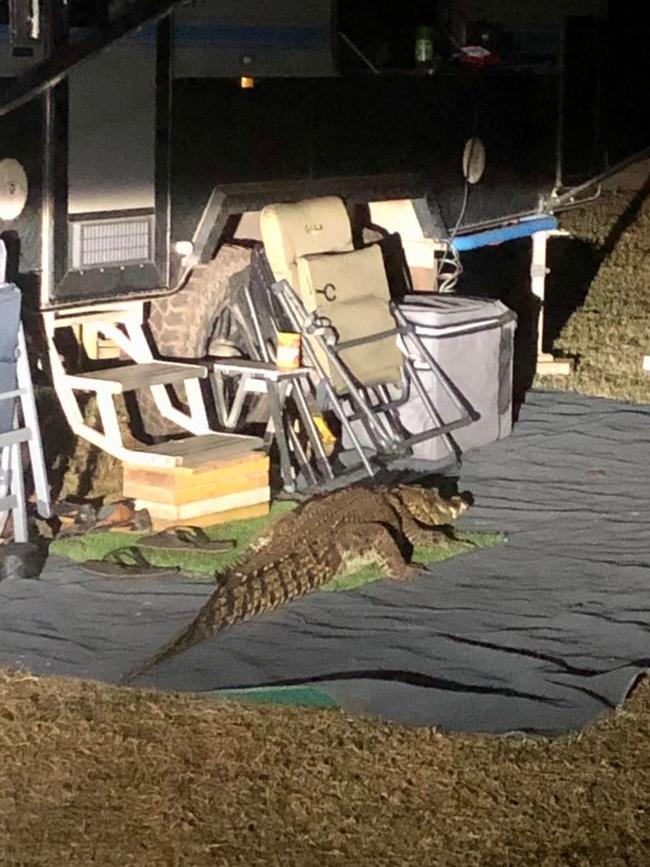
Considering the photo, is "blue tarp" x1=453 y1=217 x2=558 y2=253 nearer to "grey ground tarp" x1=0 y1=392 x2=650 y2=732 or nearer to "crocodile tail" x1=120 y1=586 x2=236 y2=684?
"grey ground tarp" x1=0 y1=392 x2=650 y2=732

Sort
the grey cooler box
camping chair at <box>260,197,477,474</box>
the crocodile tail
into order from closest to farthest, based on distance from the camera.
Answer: the crocodile tail
camping chair at <box>260,197,477,474</box>
the grey cooler box

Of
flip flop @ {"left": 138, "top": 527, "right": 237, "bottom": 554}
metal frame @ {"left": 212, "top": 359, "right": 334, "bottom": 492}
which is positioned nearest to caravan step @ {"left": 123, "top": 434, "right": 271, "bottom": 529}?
flip flop @ {"left": 138, "top": 527, "right": 237, "bottom": 554}

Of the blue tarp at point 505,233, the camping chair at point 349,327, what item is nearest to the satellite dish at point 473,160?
the blue tarp at point 505,233

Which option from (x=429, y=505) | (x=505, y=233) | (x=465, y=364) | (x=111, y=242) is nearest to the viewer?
(x=111, y=242)

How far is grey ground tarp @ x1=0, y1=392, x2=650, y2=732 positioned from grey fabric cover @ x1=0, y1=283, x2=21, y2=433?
502 millimetres

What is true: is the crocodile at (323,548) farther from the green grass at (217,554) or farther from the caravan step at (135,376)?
the caravan step at (135,376)

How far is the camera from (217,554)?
238 inches

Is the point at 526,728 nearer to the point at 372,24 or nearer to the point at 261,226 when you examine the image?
the point at 261,226

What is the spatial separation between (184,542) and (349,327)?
155cm

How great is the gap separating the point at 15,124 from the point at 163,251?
88 cm

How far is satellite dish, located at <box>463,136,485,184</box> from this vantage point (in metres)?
8.26

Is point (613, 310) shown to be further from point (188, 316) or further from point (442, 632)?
point (442, 632)

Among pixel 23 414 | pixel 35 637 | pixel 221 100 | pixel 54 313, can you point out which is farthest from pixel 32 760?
pixel 221 100

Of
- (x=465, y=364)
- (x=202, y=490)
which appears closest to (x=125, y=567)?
(x=202, y=490)
